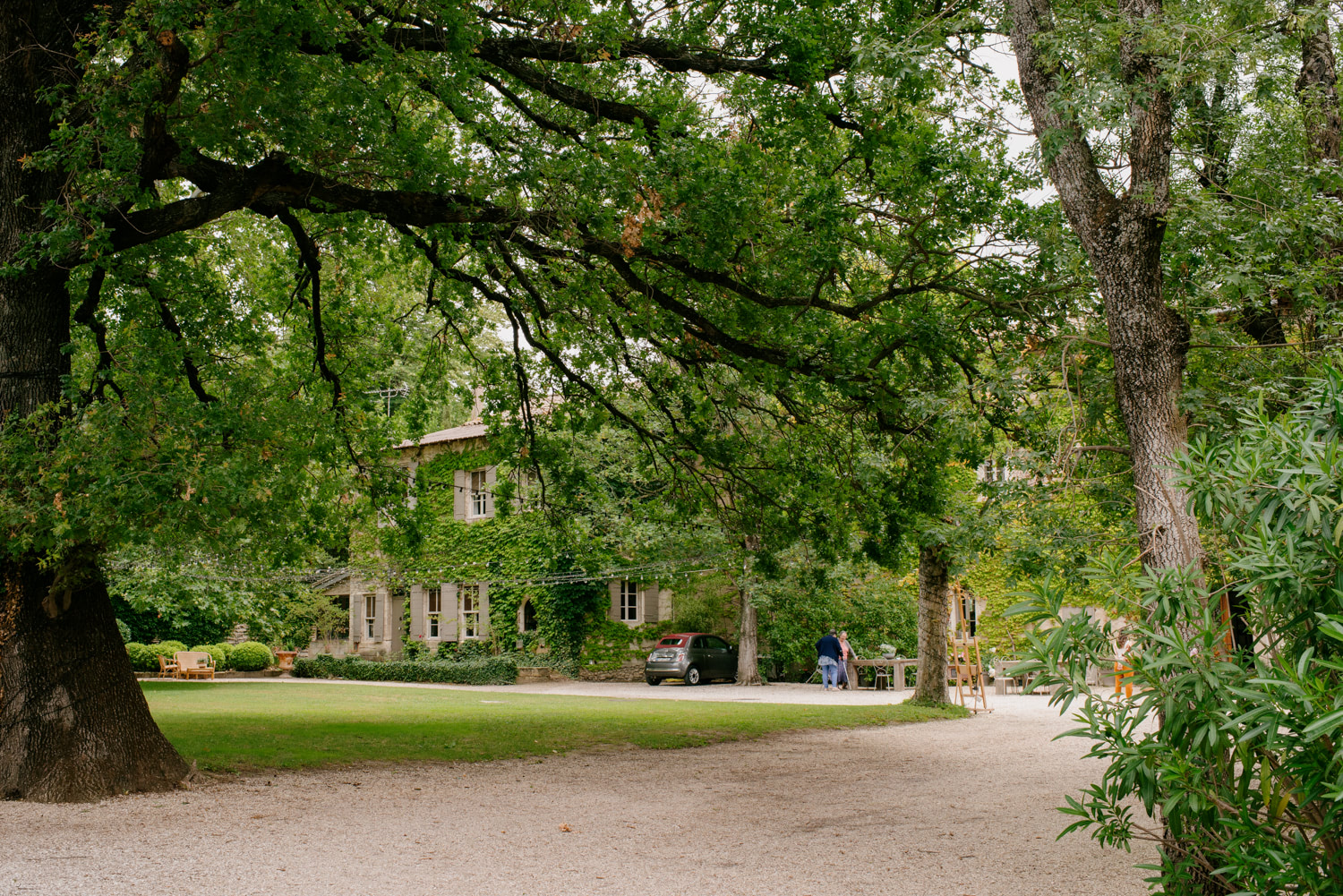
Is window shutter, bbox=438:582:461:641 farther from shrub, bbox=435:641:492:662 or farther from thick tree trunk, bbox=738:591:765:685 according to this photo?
thick tree trunk, bbox=738:591:765:685

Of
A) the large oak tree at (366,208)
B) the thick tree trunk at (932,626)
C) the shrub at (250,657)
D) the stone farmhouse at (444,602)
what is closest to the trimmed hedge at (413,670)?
the shrub at (250,657)

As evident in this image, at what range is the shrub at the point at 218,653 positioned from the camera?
2881 cm

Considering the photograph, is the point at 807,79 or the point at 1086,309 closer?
the point at 1086,309

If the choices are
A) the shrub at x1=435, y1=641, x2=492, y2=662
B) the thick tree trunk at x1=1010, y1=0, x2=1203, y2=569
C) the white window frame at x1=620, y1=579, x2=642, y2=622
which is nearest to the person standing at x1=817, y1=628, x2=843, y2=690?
the white window frame at x1=620, y1=579, x2=642, y2=622

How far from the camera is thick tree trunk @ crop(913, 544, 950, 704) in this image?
52.0ft

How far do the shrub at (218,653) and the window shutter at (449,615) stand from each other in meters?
6.30

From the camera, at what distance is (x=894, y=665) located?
2380cm

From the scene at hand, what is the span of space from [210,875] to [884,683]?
2045 cm

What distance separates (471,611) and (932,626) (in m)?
17.3

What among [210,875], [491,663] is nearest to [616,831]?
[210,875]

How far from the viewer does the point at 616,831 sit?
7098 mm

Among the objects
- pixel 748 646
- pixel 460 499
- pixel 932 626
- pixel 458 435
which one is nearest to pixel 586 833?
pixel 932 626

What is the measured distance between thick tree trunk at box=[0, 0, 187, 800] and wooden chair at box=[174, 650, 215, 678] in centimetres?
1997

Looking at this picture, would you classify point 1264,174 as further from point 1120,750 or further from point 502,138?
point 502,138
